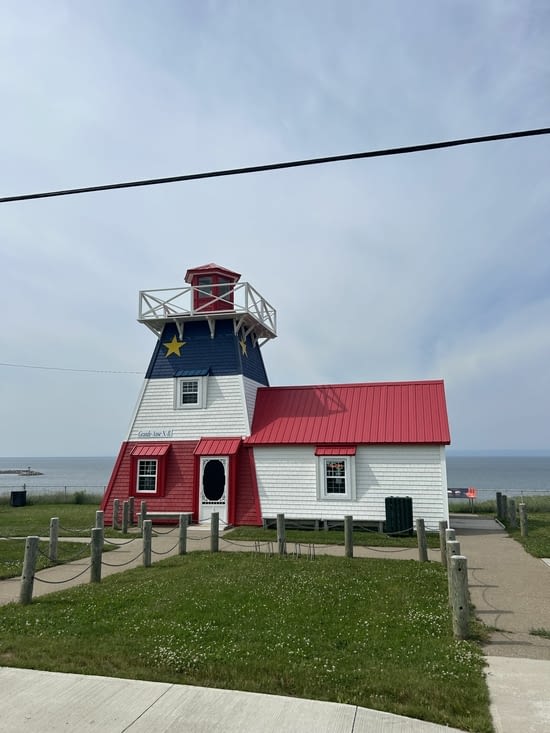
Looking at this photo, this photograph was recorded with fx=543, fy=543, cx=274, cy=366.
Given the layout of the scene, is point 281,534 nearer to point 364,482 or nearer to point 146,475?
point 364,482

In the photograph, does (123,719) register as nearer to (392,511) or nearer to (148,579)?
(148,579)

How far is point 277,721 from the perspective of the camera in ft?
15.7

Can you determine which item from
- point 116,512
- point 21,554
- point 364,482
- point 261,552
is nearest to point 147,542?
point 261,552

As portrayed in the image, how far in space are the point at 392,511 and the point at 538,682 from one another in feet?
42.3

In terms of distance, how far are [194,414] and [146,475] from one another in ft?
10.2

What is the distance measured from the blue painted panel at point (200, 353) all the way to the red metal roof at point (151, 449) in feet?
9.62

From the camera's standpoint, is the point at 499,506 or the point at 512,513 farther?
the point at 499,506

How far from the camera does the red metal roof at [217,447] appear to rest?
21.0m

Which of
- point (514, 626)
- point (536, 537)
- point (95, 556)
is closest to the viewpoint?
point (514, 626)

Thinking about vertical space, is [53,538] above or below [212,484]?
below

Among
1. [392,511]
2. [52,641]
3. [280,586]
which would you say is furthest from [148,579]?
[392,511]

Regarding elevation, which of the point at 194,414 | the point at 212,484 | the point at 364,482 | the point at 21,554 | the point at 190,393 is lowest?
the point at 21,554

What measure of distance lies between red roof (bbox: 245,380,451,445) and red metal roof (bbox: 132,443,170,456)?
140 inches

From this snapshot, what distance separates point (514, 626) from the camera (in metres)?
7.98
